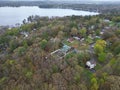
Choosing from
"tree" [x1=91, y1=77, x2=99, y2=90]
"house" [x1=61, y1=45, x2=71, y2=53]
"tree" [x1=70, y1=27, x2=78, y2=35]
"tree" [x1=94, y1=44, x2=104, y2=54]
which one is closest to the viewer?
"tree" [x1=91, y1=77, x2=99, y2=90]

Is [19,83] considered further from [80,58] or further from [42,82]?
[80,58]

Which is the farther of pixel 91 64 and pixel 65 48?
pixel 65 48

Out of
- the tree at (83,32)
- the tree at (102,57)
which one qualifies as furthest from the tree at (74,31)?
the tree at (102,57)

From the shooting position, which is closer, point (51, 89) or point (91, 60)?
point (51, 89)

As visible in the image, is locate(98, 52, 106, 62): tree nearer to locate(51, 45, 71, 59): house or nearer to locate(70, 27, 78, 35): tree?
locate(51, 45, 71, 59): house

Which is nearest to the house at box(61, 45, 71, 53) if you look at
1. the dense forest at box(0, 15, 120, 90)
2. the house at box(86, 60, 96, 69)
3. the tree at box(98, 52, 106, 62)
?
the dense forest at box(0, 15, 120, 90)

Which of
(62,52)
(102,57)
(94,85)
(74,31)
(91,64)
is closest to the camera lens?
(94,85)

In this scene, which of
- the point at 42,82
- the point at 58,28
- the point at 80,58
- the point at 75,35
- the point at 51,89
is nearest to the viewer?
the point at 51,89

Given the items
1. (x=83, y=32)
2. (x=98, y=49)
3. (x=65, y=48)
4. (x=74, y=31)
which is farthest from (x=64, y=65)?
(x=74, y=31)

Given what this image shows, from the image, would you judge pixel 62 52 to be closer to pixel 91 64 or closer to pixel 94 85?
pixel 91 64

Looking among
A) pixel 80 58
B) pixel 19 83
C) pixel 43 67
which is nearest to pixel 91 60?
pixel 80 58

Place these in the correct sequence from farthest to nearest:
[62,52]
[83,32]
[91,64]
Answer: [83,32]
[62,52]
[91,64]
